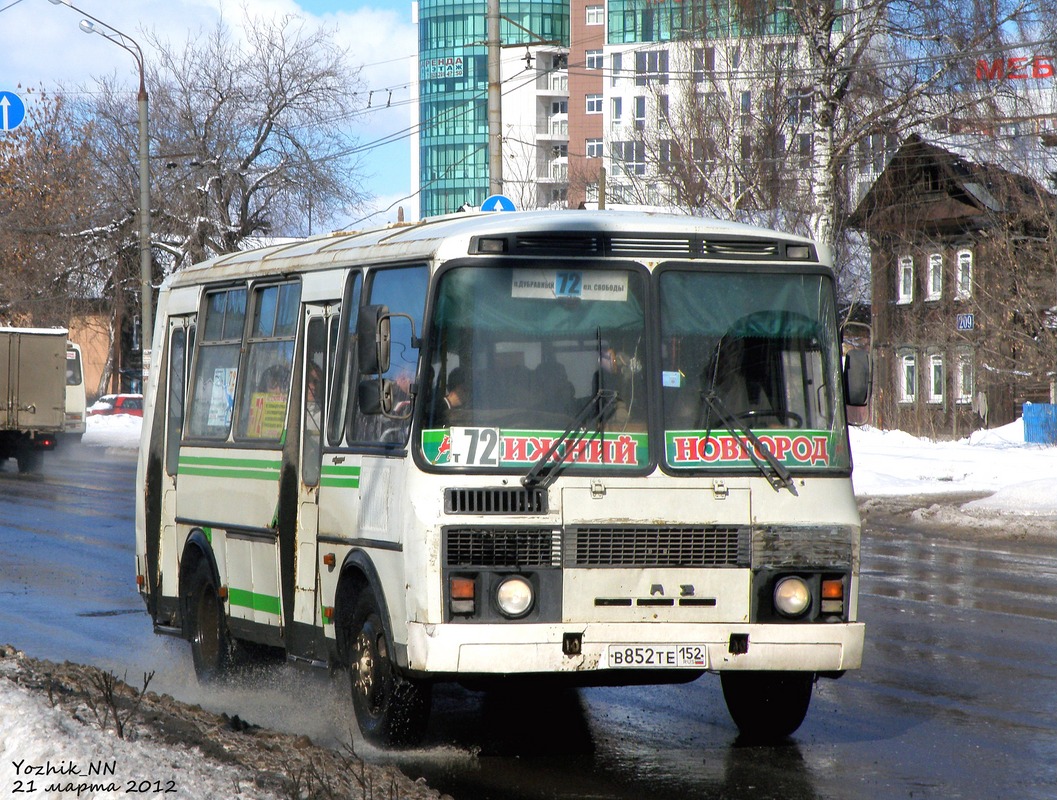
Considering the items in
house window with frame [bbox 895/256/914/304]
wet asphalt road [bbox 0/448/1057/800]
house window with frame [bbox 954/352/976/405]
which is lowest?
wet asphalt road [bbox 0/448/1057/800]

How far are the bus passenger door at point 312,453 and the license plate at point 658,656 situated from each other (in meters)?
1.82

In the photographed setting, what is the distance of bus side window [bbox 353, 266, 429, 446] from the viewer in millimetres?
7086

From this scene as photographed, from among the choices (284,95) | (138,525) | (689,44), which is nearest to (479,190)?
(284,95)

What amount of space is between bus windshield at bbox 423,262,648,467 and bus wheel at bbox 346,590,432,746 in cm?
95

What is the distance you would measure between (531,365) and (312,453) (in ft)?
5.49

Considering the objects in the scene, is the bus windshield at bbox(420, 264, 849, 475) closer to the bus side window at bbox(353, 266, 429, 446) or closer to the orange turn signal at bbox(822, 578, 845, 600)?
the bus side window at bbox(353, 266, 429, 446)

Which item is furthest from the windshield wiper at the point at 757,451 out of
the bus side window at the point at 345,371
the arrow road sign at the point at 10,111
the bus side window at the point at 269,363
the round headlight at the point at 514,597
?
the arrow road sign at the point at 10,111

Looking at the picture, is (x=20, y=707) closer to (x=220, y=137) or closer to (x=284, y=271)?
(x=284, y=271)

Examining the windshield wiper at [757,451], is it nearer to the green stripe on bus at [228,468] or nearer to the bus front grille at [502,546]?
the bus front grille at [502,546]

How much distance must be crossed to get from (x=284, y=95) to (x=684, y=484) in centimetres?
4654

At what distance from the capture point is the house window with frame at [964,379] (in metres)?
40.9

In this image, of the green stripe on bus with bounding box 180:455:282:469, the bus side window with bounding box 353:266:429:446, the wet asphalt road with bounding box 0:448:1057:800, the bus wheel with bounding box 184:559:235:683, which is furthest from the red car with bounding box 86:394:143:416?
the bus side window with bounding box 353:266:429:446

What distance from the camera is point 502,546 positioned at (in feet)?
22.2

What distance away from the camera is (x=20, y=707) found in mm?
6266
